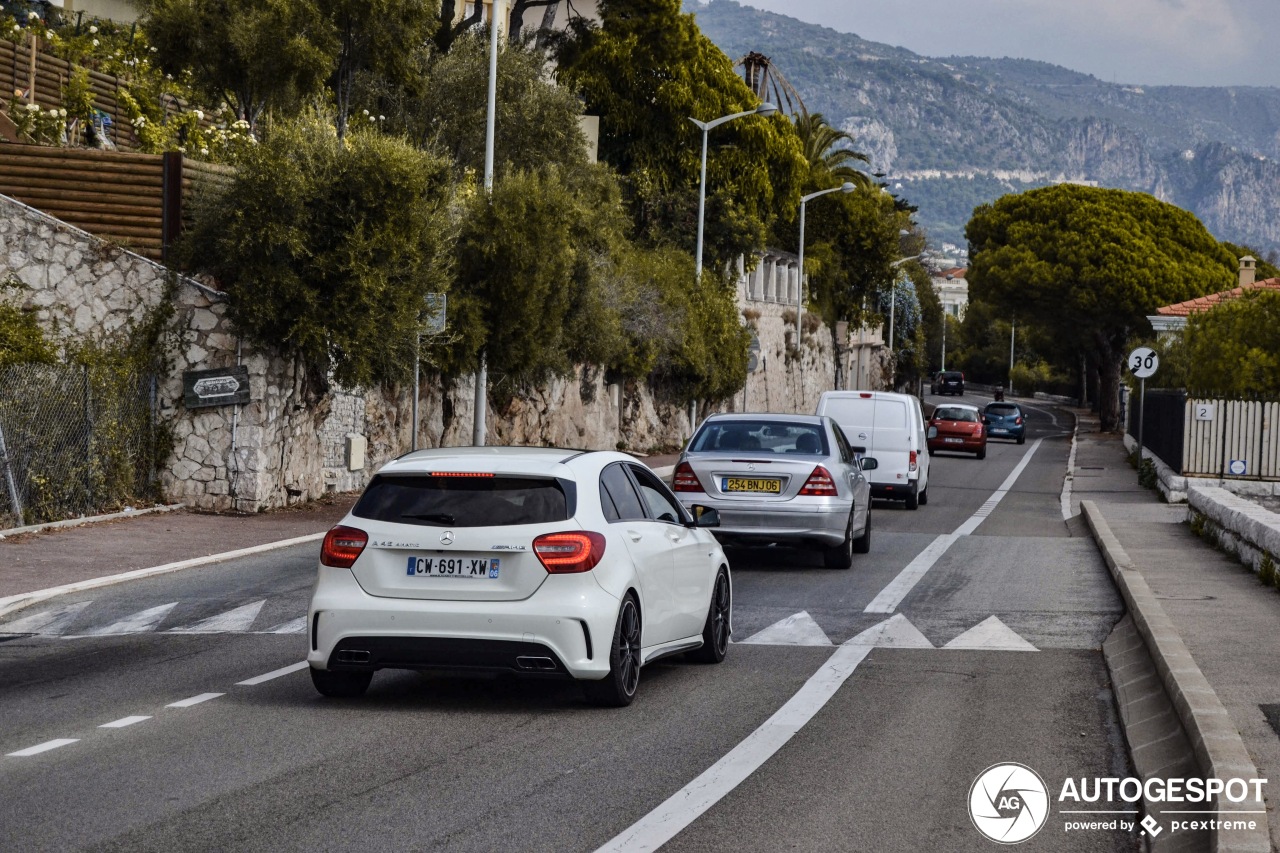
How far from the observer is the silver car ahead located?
55.6ft

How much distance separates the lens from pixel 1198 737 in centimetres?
734

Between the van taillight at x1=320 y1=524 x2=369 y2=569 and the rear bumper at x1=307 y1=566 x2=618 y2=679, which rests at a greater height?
the van taillight at x1=320 y1=524 x2=369 y2=569

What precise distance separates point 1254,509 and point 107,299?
47.7 feet

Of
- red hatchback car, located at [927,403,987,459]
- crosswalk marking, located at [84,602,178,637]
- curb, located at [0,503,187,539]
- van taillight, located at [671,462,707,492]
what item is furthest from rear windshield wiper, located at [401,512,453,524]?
red hatchback car, located at [927,403,987,459]

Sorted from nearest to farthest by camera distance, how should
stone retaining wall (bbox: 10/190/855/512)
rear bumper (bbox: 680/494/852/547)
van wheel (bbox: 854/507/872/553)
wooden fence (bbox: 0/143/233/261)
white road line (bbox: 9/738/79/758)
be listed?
1. white road line (bbox: 9/738/79/758)
2. rear bumper (bbox: 680/494/852/547)
3. van wheel (bbox: 854/507/872/553)
4. stone retaining wall (bbox: 10/190/855/512)
5. wooden fence (bbox: 0/143/233/261)

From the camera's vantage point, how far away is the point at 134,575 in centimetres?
1551

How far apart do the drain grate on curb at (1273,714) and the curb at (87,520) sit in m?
13.7

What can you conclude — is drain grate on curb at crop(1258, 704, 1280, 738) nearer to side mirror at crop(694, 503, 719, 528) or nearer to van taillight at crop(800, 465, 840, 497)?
side mirror at crop(694, 503, 719, 528)

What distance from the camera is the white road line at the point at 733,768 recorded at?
20.8ft

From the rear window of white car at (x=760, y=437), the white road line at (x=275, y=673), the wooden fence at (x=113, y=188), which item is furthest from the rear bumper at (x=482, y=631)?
the wooden fence at (x=113, y=188)

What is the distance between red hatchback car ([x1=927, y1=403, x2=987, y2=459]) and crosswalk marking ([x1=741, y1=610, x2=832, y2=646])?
1464 inches

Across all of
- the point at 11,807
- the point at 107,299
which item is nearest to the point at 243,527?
the point at 107,299

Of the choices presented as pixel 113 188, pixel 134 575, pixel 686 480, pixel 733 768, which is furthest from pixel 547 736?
pixel 113 188

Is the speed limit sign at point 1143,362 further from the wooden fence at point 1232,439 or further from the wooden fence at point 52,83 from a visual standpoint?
the wooden fence at point 52,83
